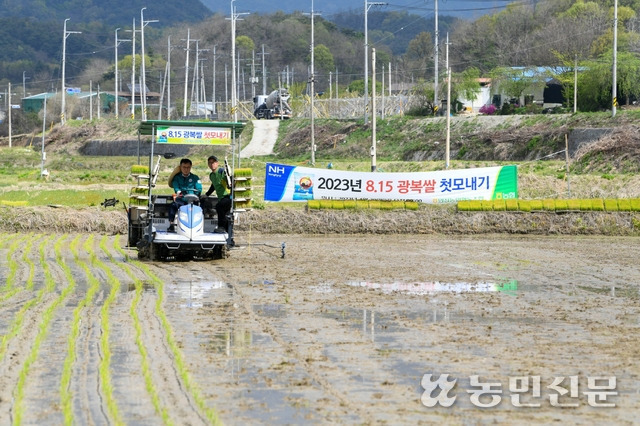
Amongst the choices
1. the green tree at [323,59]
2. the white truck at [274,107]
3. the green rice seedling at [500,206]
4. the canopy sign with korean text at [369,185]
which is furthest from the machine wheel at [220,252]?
the green tree at [323,59]

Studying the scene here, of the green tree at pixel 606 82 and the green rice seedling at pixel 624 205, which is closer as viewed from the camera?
the green rice seedling at pixel 624 205

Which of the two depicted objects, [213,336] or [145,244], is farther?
[145,244]

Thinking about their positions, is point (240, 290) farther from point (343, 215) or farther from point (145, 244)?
point (343, 215)

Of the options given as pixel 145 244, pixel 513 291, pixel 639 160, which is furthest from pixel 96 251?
pixel 639 160

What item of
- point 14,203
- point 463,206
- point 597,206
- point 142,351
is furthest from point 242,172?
point 597,206

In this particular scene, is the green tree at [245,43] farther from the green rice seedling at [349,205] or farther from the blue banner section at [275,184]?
the green rice seedling at [349,205]

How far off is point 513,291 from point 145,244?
7186 mm

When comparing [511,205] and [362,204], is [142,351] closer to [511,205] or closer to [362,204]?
[362,204]

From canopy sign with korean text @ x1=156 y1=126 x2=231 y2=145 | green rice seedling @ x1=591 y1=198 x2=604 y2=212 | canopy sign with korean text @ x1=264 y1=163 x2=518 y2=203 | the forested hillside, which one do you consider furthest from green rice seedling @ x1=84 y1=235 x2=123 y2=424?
the forested hillside

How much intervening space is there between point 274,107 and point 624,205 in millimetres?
66167

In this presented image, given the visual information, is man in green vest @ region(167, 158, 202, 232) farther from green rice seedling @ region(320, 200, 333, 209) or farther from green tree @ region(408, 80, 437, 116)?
green tree @ region(408, 80, 437, 116)

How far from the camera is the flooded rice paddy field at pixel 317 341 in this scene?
8766 millimetres

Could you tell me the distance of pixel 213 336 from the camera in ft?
39.0
